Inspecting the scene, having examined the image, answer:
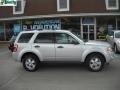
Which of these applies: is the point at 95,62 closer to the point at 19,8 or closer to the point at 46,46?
the point at 46,46

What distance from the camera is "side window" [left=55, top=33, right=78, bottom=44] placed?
1405cm

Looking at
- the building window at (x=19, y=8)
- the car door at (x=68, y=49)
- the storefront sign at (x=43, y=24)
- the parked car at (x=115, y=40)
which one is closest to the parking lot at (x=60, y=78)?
the car door at (x=68, y=49)

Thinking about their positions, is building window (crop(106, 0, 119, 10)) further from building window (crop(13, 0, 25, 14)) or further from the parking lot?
the parking lot

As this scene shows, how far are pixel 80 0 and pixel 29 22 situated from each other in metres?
6.74

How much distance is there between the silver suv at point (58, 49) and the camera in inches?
546

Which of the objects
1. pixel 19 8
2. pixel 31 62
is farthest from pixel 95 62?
pixel 19 8

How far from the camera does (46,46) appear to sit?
14.2 m

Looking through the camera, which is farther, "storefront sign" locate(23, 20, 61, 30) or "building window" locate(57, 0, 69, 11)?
"storefront sign" locate(23, 20, 61, 30)

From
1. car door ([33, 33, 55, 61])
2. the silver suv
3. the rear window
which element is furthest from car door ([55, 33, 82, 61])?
the rear window

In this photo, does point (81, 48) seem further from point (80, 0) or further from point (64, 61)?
point (80, 0)

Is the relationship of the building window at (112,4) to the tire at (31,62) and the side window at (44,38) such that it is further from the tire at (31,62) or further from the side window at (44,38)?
the tire at (31,62)

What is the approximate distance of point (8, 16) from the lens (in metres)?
40.2

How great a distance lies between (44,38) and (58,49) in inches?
34.9

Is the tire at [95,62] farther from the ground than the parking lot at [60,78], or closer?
farther from the ground
